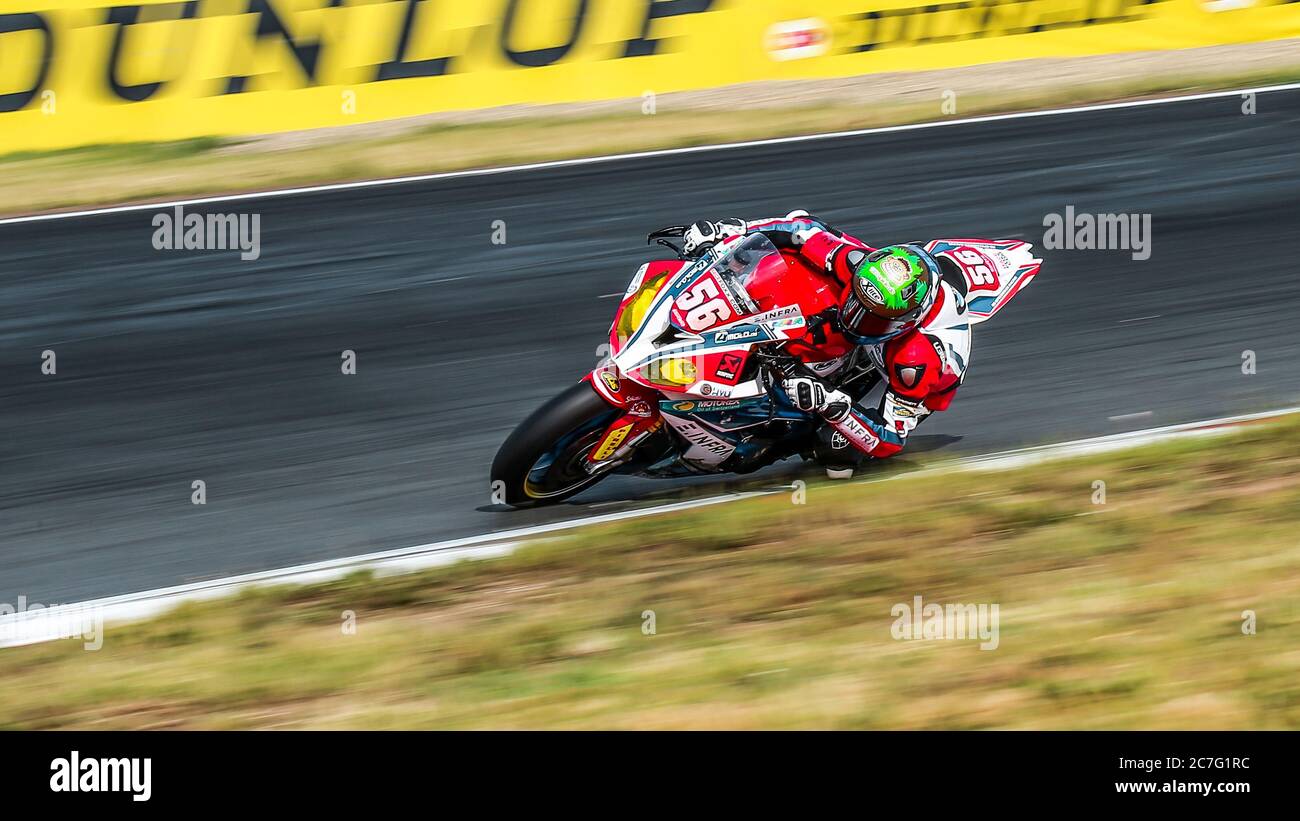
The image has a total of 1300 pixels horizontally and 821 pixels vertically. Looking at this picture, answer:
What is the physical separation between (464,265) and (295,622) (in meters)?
4.98

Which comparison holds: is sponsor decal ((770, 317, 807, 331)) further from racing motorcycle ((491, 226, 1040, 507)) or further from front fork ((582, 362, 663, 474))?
front fork ((582, 362, 663, 474))

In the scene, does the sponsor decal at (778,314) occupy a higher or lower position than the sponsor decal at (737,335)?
higher

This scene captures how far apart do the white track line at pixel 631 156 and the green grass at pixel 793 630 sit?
6.33m

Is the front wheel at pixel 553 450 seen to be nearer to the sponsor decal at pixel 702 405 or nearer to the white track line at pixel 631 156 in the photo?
the sponsor decal at pixel 702 405

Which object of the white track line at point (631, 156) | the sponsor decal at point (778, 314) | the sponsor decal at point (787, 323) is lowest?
the sponsor decal at point (787, 323)

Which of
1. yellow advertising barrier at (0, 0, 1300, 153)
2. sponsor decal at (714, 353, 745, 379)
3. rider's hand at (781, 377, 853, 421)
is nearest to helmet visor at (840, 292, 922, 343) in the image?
rider's hand at (781, 377, 853, 421)

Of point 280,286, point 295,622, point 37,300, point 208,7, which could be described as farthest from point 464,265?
point 295,622

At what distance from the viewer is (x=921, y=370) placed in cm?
726

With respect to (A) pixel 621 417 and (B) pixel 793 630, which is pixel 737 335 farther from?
(B) pixel 793 630

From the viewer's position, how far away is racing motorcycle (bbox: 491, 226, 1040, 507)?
6.79m
